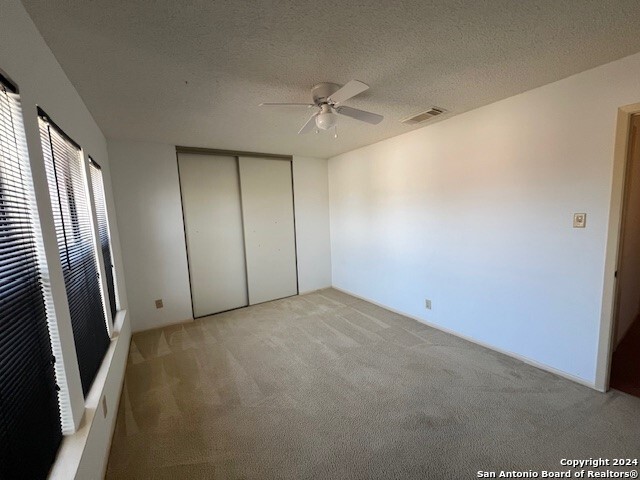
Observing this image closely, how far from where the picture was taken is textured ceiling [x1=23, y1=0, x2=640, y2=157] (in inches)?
49.7

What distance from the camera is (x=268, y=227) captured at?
4254 mm

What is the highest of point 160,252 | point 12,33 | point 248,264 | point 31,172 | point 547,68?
point 547,68

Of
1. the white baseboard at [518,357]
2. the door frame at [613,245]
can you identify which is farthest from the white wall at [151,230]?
the door frame at [613,245]

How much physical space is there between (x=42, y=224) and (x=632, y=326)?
5277 mm

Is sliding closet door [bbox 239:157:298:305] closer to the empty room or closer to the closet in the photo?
the closet

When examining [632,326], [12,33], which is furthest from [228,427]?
[632,326]

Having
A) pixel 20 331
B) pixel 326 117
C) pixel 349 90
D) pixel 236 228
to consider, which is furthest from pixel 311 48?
pixel 236 228

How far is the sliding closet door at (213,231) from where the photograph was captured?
3.66 m

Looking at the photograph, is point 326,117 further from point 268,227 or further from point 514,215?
point 268,227

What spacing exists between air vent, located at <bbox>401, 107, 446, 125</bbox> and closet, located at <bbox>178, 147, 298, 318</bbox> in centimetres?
210

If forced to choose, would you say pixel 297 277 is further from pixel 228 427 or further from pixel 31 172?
pixel 31 172

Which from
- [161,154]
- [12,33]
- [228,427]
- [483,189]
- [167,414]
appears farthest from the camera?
[161,154]

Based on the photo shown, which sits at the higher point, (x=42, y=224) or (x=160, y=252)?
(x=42, y=224)

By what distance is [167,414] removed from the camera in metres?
1.96
